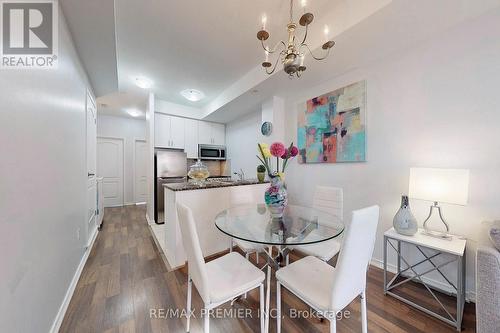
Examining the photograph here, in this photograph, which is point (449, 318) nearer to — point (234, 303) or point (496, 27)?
point (234, 303)

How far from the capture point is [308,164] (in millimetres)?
2871

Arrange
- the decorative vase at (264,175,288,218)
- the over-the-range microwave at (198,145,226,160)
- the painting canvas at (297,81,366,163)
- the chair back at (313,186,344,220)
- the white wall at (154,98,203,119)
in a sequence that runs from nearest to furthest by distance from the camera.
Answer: the decorative vase at (264,175,288,218) < the chair back at (313,186,344,220) < the painting canvas at (297,81,366,163) < the white wall at (154,98,203,119) < the over-the-range microwave at (198,145,226,160)

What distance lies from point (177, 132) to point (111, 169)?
2.65 meters

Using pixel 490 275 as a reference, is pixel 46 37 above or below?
above

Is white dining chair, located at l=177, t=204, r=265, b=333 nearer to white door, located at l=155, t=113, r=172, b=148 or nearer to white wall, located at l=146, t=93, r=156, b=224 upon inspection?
white wall, located at l=146, t=93, r=156, b=224

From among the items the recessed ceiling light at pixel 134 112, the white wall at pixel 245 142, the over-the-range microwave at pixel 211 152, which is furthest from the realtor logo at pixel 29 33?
the recessed ceiling light at pixel 134 112

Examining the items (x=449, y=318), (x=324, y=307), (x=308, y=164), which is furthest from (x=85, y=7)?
(x=449, y=318)

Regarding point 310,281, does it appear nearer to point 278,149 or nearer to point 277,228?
point 277,228

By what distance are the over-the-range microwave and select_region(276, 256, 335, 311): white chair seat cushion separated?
385 cm

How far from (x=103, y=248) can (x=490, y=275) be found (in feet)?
12.5

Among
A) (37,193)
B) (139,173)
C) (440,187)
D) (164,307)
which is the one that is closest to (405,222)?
(440,187)

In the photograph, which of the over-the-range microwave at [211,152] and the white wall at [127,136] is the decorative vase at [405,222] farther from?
the white wall at [127,136]

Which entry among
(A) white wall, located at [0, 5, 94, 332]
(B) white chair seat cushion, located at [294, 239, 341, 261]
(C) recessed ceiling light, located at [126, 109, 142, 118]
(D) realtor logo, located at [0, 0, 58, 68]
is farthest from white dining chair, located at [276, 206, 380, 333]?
(C) recessed ceiling light, located at [126, 109, 142, 118]

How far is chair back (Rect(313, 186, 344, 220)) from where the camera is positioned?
1.96 m
